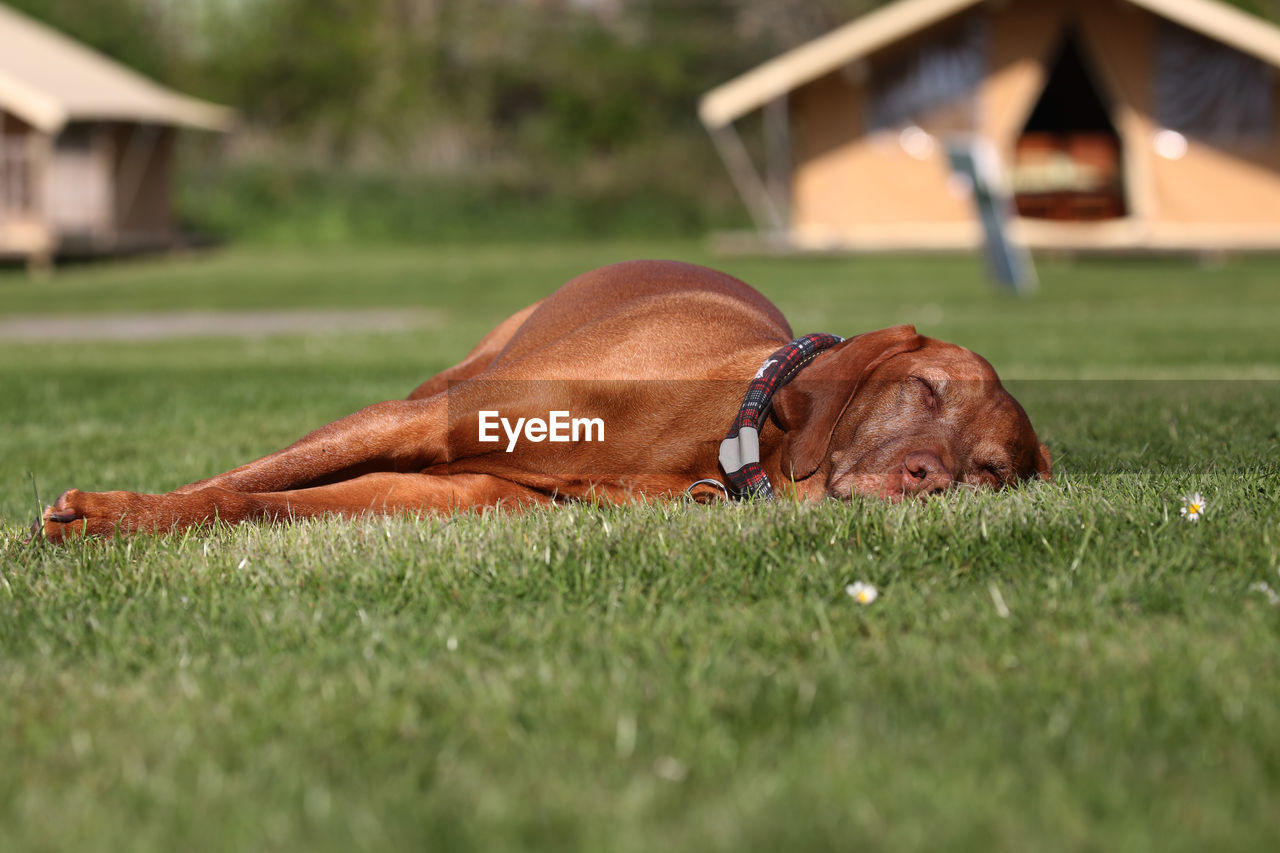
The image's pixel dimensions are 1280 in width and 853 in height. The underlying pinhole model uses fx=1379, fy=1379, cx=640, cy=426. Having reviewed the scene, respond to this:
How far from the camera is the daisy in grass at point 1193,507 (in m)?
2.98

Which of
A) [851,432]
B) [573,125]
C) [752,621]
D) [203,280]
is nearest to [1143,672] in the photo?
[752,621]

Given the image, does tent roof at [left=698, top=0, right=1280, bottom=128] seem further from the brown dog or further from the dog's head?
the dog's head

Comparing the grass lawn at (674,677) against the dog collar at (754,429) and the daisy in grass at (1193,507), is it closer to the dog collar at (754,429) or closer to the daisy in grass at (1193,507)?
the daisy in grass at (1193,507)

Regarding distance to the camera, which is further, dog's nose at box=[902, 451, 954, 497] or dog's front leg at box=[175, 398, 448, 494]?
dog's front leg at box=[175, 398, 448, 494]

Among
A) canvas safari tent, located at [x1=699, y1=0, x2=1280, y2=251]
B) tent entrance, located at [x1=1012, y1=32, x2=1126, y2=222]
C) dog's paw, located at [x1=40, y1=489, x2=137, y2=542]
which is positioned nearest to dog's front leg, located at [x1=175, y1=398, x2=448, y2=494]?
dog's paw, located at [x1=40, y1=489, x2=137, y2=542]

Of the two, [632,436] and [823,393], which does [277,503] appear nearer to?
[632,436]

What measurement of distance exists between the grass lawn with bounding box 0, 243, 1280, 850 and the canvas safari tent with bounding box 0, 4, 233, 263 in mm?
21960

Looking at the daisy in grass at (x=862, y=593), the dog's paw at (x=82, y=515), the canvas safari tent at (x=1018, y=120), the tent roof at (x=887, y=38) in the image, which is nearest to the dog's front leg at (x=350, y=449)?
the dog's paw at (x=82, y=515)

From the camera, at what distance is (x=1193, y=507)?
3.04 meters

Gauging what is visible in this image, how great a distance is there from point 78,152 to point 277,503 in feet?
79.2

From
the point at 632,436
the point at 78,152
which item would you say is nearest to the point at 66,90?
the point at 78,152

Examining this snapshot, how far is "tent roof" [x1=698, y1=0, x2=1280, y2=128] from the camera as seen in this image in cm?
2134

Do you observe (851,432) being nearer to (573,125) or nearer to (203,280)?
(203,280)

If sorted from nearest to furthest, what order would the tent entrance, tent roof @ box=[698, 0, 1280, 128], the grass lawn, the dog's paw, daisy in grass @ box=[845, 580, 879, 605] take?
the grass lawn → daisy in grass @ box=[845, 580, 879, 605] → the dog's paw → tent roof @ box=[698, 0, 1280, 128] → the tent entrance
